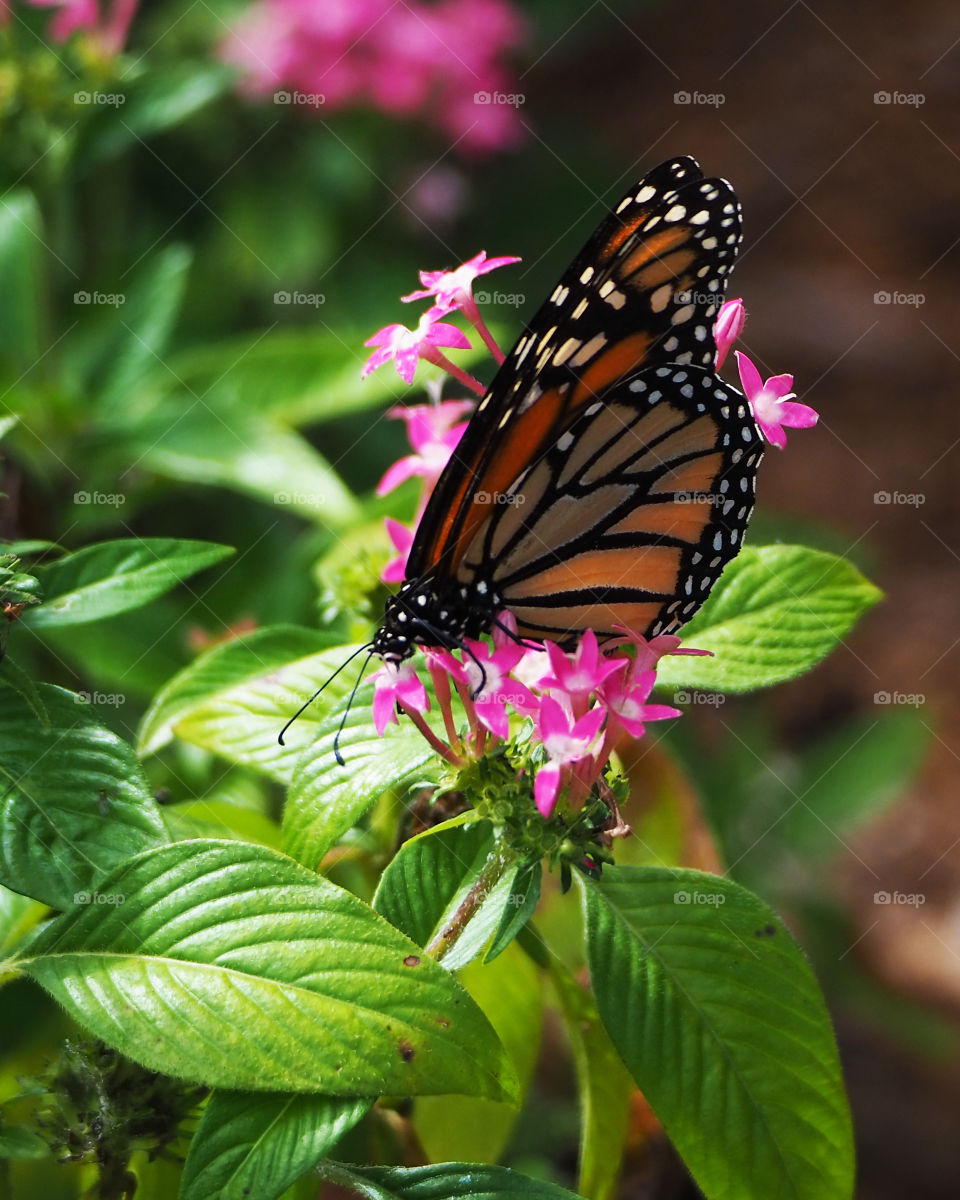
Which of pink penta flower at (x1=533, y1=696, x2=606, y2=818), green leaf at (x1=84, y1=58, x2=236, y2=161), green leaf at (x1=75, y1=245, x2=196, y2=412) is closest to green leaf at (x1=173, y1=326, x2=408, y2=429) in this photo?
green leaf at (x1=75, y1=245, x2=196, y2=412)

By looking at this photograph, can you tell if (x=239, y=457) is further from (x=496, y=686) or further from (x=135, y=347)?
(x=496, y=686)

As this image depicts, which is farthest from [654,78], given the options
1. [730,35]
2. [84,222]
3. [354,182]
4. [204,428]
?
[204,428]

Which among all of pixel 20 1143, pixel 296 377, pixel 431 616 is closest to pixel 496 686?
pixel 431 616

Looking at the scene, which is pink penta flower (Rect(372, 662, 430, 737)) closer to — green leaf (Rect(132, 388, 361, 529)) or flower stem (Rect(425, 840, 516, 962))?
flower stem (Rect(425, 840, 516, 962))

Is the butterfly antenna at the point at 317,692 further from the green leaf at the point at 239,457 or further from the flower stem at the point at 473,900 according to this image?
the green leaf at the point at 239,457

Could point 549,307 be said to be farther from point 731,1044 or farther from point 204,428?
point 204,428

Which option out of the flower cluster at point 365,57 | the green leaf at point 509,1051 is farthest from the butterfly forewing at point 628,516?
the flower cluster at point 365,57
